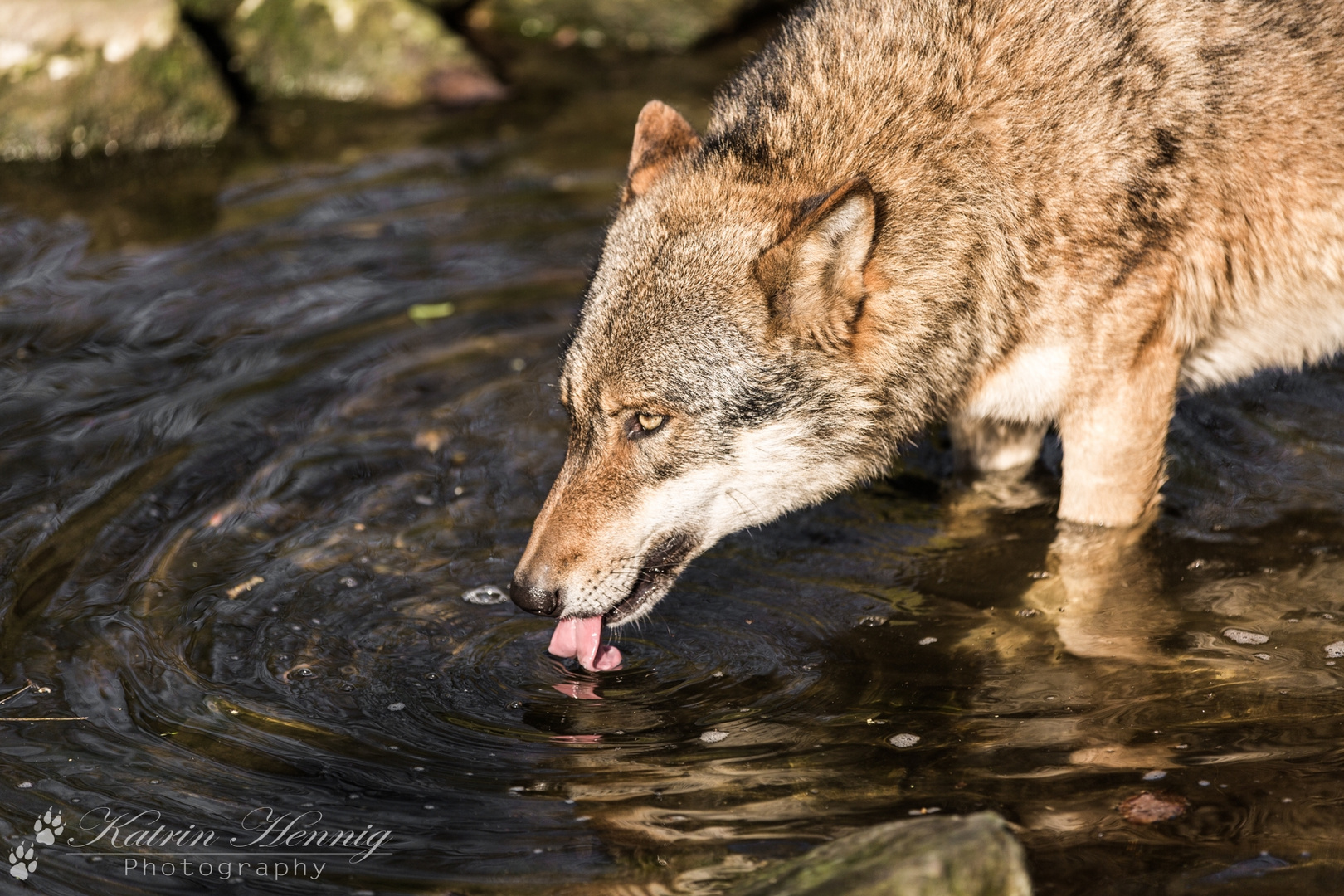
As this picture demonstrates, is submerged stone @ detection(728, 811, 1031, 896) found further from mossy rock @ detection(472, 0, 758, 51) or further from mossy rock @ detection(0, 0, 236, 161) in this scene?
mossy rock @ detection(472, 0, 758, 51)

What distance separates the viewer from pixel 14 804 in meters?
4.29

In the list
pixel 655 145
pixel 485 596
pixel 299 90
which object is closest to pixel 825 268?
pixel 655 145

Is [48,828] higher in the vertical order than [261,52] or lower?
lower

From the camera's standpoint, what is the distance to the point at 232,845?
4070mm

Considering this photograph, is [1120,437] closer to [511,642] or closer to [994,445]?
[994,445]

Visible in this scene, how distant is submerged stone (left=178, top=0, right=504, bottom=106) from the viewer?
1178 centimetres

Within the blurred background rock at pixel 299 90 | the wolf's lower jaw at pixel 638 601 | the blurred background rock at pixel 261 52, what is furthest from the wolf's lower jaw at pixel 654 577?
the blurred background rock at pixel 261 52

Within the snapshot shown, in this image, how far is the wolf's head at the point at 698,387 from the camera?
4.76 meters

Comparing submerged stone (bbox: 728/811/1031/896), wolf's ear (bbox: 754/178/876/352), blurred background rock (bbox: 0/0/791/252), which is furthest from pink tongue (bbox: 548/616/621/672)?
blurred background rock (bbox: 0/0/791/252)

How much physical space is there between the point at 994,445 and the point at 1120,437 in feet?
3.86

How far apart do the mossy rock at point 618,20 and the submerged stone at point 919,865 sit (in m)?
10.7

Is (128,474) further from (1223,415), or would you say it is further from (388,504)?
(1223,415)

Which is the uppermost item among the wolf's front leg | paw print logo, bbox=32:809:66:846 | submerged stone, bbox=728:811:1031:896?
the wolf's front leg

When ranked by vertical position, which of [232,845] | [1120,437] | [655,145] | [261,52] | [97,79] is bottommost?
[232,845]
